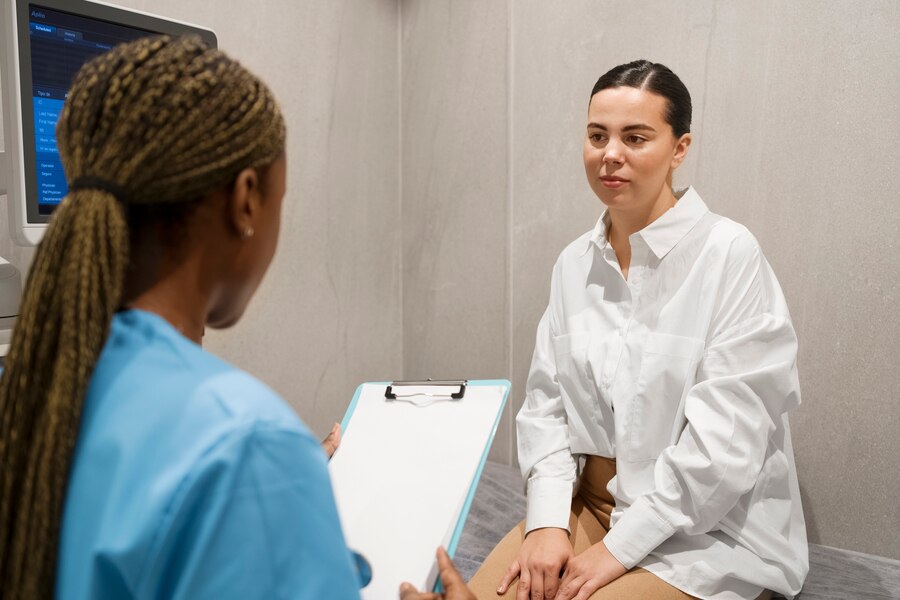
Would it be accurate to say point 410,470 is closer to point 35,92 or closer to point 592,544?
point 592,544

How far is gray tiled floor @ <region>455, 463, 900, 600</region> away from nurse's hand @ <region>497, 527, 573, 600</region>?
1.66 feet

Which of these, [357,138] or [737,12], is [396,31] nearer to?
[357,138]

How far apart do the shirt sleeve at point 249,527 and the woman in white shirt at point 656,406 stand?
0.84 metres

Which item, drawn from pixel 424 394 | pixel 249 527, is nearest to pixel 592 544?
pixel 424 394

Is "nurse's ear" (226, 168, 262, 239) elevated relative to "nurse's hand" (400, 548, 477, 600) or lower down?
elevated

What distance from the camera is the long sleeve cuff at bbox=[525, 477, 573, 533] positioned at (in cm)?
142

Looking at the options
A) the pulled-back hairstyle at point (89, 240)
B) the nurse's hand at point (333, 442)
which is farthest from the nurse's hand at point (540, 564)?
the pulled-back hairstyle at point (89, 240)

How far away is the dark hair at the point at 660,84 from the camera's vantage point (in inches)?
57.2

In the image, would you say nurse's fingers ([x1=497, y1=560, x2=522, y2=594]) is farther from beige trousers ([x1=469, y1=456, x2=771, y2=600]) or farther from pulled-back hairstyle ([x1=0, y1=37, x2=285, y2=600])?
pulled-back hairstyle ([x1=0, y1=37, x2=285, y2=600])

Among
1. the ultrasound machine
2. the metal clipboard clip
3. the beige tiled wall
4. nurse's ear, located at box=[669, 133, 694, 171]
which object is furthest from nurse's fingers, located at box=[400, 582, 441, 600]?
the beige tiled wall

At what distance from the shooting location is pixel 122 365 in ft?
1.91

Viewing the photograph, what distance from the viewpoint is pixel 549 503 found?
144 cm

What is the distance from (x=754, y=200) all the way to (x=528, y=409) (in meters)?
0.89

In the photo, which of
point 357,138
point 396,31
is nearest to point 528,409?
point 357,138
